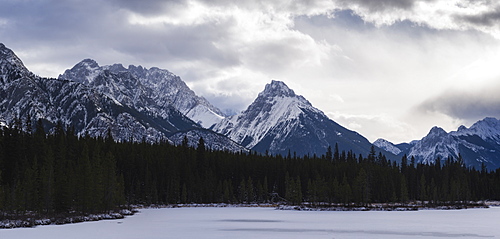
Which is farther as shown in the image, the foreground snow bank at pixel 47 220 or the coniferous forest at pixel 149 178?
the coniferous forest at pixel 149 178

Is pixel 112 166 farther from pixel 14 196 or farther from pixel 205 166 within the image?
pixel 205 166

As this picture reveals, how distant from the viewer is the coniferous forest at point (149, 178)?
9350cm

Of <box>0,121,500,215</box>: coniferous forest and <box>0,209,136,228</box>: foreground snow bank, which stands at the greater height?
<box>0,121,500,215</box>: coniferous forest

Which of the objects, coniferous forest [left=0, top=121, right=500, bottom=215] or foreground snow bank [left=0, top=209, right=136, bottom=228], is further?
coniferous forest [left=0, top=121, right=500, bottom=215]

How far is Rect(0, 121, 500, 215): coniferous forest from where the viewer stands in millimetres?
93500

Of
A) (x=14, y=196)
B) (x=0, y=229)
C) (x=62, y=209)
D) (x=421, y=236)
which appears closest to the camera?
(x=421, y=236)

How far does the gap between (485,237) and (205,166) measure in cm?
13786

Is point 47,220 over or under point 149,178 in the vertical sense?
under

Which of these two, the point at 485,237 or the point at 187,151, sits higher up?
the point at 187,151

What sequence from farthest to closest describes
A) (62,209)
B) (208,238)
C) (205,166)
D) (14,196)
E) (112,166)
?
(205,166) → (112,166) → (62,209) → (14,196) → (208,238)

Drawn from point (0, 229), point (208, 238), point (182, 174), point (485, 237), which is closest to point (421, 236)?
point (485, 237)


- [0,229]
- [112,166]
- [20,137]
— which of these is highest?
[20,137]

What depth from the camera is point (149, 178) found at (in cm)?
15738

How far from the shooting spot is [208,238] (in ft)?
172
